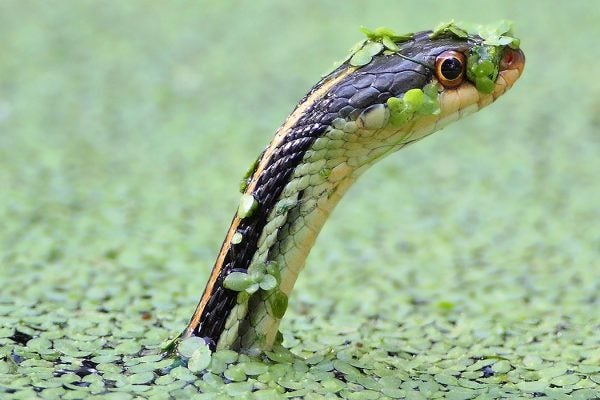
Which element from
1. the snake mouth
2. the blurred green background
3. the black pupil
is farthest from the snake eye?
the blurred green background

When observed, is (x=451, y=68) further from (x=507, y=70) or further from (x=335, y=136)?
(x=335, y=136)

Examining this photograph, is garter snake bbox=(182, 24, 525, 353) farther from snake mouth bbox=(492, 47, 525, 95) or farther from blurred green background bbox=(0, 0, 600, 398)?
blurred green background bbox=(0, 0, 600, 398)

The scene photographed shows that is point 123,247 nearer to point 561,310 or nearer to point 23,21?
point 561,310

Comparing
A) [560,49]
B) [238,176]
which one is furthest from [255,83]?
[560,49]

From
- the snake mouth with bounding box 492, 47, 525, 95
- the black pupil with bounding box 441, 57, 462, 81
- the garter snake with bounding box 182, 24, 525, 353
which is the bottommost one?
the garter snake with bounding box 182, 24, 525, 353

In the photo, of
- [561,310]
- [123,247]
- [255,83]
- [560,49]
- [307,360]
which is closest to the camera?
[307,360]

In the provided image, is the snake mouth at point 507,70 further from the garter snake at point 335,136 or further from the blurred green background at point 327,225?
the blurred green background at point 327,225
